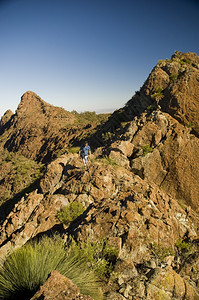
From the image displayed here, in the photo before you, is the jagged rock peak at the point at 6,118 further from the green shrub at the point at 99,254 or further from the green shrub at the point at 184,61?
the green shrub at the point at 99,254

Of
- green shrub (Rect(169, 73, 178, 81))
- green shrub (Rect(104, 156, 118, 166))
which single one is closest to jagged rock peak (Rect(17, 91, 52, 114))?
green shrub (Rect(169, 73, 178, 81))

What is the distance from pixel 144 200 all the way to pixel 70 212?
10.8 ft

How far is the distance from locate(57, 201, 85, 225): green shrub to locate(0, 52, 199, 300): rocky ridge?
10.1 inches

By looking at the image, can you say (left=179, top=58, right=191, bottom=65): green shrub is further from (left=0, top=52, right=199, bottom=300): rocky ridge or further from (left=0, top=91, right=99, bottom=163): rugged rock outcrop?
(left=0, top=91, right=99, bottom=163): rugged rock outcrop

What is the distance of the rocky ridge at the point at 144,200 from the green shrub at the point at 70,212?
0.84ft

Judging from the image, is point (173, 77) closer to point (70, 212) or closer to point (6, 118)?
point (70, 212)

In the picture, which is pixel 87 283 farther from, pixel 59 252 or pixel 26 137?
pixel 26 137

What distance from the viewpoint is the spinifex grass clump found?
11.7ft

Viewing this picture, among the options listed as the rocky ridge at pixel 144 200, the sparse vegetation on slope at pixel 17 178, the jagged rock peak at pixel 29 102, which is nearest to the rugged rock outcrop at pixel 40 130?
the jagged rock peak at pixel 29 102

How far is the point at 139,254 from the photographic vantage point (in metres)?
5.32

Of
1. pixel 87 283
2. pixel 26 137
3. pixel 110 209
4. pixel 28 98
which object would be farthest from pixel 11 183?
pixel 28 98

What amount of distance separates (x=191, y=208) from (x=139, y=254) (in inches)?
216

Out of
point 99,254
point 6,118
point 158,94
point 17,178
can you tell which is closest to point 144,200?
point 99,254

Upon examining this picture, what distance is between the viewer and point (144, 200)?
23.1 ft
